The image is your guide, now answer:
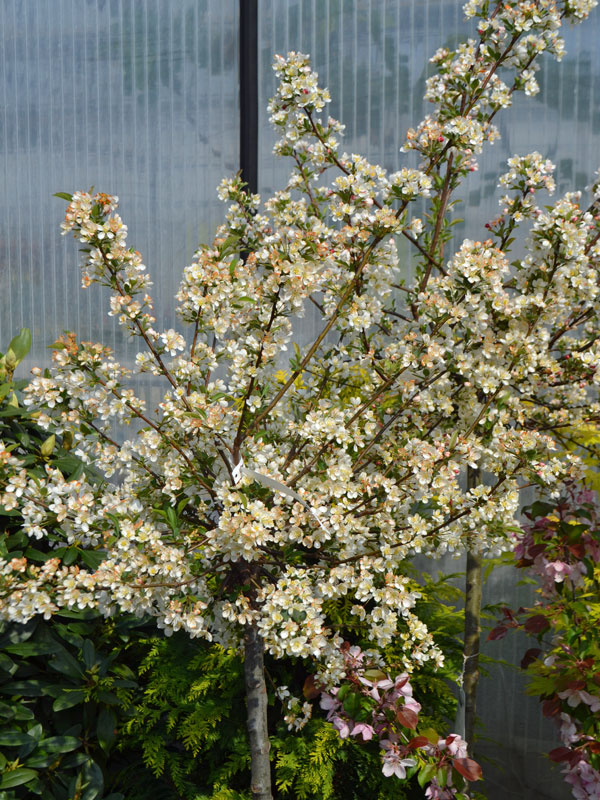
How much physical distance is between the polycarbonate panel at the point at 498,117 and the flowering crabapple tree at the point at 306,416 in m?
0.60

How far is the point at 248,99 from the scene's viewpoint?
2504mm

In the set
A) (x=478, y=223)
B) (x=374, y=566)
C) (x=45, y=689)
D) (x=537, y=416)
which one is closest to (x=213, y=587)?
(x=45, y=689)

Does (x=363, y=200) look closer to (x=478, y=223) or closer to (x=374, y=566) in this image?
(x=374, y=566)

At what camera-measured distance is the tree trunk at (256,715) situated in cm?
141

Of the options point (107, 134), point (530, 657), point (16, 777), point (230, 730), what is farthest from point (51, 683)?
point (107, 134)

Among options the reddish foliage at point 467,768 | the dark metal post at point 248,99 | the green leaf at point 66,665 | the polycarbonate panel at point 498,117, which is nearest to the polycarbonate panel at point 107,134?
the dark metal post at point 248,99

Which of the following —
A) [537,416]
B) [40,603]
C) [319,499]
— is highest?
[537,416]

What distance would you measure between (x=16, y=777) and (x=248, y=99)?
6.43ft

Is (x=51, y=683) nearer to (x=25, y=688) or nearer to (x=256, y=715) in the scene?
(x=25, y=688)

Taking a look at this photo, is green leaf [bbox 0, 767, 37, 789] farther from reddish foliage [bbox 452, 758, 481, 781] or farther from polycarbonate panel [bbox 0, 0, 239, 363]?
polycarbonate panel [bbox 0, 0, 239, 363]

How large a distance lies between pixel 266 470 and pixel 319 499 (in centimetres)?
9

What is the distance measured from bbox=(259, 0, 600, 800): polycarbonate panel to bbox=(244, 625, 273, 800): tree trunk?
0.95 meters

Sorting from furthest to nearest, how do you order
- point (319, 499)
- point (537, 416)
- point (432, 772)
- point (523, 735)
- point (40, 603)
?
point (523, 735) < point (537, 416) < point (432, 772) < point (319, 499) < point (40, 603)

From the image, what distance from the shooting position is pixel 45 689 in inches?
61.7
